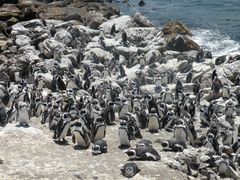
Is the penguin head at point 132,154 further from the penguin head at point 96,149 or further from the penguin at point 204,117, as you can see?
the penguin at point 204,117

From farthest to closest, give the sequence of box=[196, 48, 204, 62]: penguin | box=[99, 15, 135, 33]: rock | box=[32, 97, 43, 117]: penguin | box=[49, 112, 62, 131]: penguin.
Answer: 1. box=[99, 15, 135, 33]: rock
2. box=[196, 48, 204, 62]: penguin
3. box=[32, 97, 43, 117]: penguin
4. box=[49, 112, 62, 131]: penguin

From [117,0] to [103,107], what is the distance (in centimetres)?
4064

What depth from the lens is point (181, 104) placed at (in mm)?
27000

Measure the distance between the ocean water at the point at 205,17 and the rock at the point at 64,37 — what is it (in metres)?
10.7

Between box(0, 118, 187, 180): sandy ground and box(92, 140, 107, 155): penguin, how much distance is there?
0.18 m

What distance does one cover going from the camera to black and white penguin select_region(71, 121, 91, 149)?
2052cm

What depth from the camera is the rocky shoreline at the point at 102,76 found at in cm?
1912

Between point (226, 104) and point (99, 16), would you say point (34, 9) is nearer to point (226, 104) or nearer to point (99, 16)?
point (99, 16)

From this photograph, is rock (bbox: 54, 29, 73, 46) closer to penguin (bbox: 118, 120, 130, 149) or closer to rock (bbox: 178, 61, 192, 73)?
rock (bbox: 178, 61, 192, 73)

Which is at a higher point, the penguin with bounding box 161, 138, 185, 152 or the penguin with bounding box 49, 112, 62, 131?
the penguin with bounding box 49, 112, 62, 131

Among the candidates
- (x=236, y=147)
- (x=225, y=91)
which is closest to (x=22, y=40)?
(x=225, y=91)

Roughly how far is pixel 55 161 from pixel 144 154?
3.05m

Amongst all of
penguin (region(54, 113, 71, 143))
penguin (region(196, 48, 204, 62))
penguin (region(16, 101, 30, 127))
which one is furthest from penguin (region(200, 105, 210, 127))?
penguin (region(196, 48, 204, 62))

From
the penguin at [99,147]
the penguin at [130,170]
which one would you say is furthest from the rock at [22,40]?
the penguin at [130,170]
